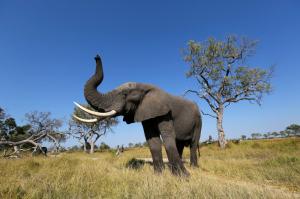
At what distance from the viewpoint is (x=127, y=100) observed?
20.9 feet

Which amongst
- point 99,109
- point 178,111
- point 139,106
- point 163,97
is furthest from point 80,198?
point 178,111

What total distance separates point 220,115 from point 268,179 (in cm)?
1899

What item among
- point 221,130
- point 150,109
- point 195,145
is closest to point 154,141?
point 150,109

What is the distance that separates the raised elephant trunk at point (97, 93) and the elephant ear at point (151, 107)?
83cm

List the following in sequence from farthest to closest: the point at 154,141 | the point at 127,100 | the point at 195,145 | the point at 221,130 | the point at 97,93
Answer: the point at 221,130, the point at 195,145, the point at 154,141, the point at 127,100, the point at 97,93

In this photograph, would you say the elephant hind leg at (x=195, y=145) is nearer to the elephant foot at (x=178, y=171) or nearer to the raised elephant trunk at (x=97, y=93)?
the elephant foot at (x=178, y=171)

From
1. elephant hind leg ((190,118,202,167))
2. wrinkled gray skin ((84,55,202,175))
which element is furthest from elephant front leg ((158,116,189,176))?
Answer: elephant hind leg ((190,118,202,167))

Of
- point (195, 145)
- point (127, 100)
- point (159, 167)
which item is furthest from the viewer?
point (195, 145)

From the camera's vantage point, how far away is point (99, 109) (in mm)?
6141

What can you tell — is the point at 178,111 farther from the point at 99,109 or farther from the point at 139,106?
the point at 99,109

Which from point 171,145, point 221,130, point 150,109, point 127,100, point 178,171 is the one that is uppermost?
point 221,130

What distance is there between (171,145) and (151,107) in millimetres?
1138

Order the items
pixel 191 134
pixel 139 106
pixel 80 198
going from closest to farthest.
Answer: pixel 80 198, pixel 139 106, pixel 191 134

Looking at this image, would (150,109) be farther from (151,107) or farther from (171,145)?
(171,145)
